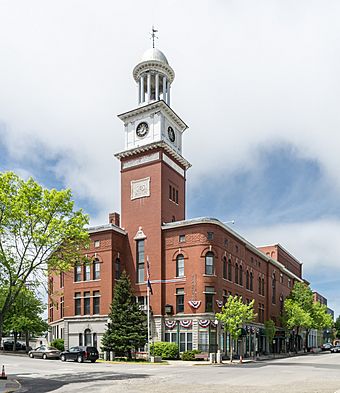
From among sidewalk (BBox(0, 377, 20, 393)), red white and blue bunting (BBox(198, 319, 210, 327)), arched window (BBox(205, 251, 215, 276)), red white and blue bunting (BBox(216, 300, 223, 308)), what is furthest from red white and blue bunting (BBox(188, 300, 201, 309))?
sidewalk (BBox(0, 377, 20, 393))

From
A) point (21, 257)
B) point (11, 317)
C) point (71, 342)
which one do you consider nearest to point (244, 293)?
point (71, 342)

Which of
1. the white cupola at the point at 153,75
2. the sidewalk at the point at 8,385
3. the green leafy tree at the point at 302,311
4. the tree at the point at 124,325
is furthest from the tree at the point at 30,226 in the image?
the green leafy tree at the point at 302,311

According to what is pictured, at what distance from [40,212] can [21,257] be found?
9.59 feet

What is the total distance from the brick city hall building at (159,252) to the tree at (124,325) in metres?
4.40

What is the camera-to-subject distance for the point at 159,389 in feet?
72.4

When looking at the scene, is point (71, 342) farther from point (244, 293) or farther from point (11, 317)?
point (244, 293)

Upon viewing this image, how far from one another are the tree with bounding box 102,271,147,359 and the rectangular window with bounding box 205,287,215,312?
6.56m

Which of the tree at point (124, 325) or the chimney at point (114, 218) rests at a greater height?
the chimney at point (114, 218)

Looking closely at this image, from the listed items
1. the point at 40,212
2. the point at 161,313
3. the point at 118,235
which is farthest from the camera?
the point at 118,235

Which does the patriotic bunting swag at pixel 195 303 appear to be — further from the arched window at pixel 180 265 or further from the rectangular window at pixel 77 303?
the rectangular window at pixel 77 303

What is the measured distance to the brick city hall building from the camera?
52.7m

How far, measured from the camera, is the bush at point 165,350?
49.6 m

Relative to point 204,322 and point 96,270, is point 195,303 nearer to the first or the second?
point 204,322

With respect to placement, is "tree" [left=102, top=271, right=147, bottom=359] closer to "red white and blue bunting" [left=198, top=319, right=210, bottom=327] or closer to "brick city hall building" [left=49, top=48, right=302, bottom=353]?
"brick city hall building" [left=49, top=48, right=302, bottom=353]
